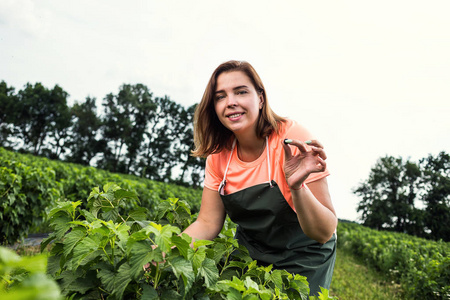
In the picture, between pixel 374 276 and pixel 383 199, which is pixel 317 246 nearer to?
pixel 374 276

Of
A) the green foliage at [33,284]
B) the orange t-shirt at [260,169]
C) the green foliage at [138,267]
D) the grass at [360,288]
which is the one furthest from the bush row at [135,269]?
the grass at [360,288]

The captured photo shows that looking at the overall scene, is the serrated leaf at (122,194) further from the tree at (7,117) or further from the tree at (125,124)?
the tree at (7,117)

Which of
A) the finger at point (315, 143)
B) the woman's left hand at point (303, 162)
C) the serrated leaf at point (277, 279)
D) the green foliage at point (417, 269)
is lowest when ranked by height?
the green foliage at point (417, 269)

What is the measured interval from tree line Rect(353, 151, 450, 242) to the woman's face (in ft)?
167

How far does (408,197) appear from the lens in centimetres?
4888

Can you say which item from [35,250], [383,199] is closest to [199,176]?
[383,199]

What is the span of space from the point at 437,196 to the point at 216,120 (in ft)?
182

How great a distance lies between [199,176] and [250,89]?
163 feet

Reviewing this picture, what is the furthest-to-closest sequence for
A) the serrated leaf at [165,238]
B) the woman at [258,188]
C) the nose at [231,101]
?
the nose at [231,101], the woman at [258,188], the serrated leaf at [165,238]

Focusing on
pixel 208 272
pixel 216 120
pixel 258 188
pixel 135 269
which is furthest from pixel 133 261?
pixel 216 120

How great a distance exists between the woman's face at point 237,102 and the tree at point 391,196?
50.9 metres

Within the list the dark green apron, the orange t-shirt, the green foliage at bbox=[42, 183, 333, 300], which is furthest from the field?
the orange t-shirt

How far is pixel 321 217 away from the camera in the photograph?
1752 millimetres

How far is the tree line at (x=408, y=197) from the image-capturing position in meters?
45.1
